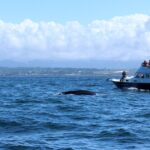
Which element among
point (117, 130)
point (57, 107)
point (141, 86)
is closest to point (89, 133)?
point (117, 130)

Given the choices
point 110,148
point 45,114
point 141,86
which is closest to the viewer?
point 110,148

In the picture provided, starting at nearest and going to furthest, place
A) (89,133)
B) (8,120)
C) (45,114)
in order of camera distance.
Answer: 1. (89,133)
2. (8,120)
3. (45,114)

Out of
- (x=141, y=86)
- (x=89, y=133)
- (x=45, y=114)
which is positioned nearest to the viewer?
(x=89, y=133)

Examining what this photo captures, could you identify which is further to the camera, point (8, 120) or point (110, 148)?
point (8, 120)

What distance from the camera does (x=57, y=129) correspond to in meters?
30.6

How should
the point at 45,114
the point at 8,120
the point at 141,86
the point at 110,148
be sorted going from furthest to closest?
1. the point at 141,86
2. the point at 45,114
3. the point at 8,120
4. the point at 110,148

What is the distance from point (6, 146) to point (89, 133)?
5.27 m

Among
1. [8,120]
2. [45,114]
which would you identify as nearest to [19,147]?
[8,120]

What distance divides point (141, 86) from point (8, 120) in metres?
49.3

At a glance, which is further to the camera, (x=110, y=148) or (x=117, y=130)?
(x=117, y=130)

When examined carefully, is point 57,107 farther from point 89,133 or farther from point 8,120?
point 89,133

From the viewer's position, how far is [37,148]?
24.6m

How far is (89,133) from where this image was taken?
2886 cm

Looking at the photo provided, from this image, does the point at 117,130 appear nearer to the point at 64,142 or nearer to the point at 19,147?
the point at 64,142
